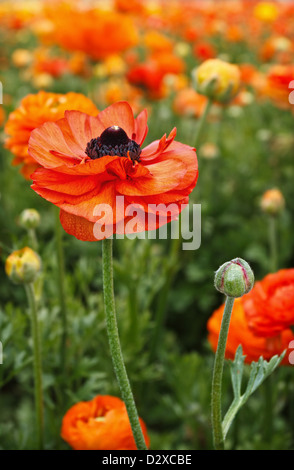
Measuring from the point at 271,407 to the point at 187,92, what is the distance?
4.59 feet

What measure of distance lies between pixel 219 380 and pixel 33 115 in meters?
0.45

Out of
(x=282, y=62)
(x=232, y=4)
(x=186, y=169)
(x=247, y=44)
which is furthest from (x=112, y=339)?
(x=232, y=4)

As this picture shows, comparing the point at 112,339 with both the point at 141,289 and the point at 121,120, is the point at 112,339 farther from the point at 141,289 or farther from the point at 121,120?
the point at 141,289

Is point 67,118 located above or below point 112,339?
above

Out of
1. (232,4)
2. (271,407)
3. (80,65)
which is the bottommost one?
(271,407)

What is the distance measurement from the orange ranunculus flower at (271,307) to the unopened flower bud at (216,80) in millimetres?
466

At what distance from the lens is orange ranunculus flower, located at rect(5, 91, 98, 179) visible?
0.74 meters

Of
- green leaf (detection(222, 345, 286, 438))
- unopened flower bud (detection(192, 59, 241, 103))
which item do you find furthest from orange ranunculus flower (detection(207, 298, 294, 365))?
unopened flower bud (detection(192, 59, 241, 103))

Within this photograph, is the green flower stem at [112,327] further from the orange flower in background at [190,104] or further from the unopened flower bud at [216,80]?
the orange flower in background at [190,104]

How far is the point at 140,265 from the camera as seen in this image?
3.74 feet

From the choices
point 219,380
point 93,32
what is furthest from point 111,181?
point 93,32

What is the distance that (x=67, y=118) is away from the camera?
0.61 meters

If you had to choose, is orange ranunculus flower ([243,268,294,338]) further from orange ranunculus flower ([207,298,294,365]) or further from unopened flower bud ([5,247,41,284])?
unopened flower bud ([5,247,41,284])

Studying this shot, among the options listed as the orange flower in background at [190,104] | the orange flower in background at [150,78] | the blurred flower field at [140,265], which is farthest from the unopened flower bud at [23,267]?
the orange flower in background at [150,78]
